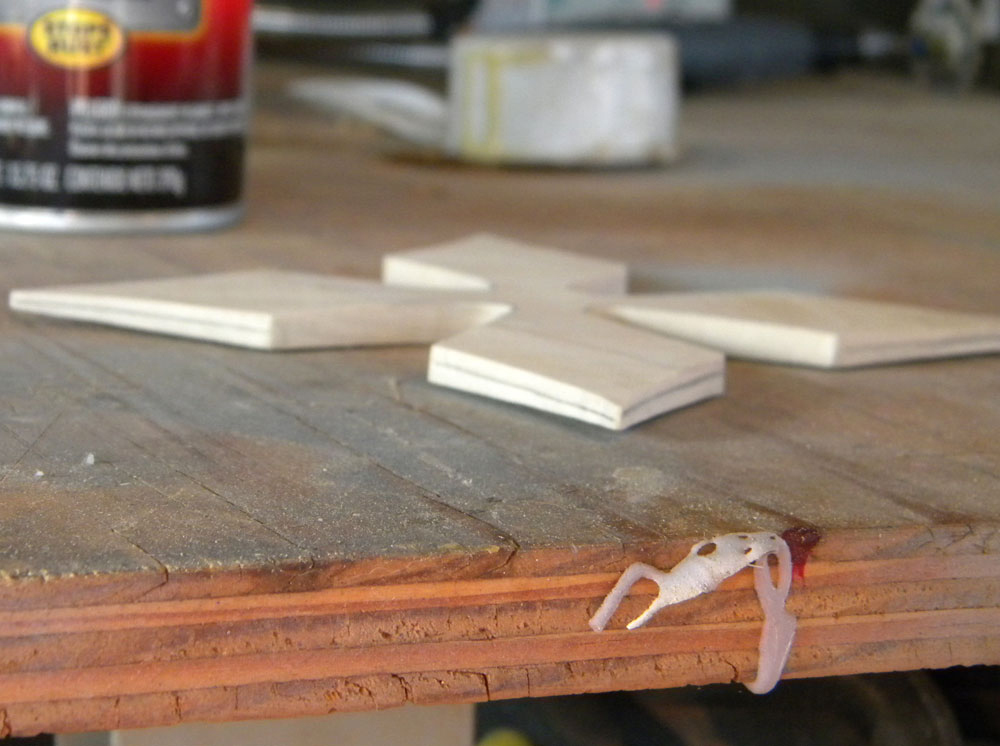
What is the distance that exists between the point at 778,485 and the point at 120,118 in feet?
1.40

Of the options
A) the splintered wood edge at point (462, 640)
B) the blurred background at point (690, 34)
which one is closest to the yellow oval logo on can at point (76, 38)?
the splintered wood edge at point (462, 640)

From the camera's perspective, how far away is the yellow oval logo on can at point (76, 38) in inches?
25.5

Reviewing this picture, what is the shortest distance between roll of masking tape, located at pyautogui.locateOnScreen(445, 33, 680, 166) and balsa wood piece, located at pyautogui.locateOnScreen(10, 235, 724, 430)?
48 centimetres

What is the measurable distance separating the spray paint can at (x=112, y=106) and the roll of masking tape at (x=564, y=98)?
40 cm

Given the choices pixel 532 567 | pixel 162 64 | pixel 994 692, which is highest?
pixel 162 64

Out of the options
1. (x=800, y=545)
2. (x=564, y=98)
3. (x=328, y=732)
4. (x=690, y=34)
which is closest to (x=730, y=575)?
(x=800, y=545)

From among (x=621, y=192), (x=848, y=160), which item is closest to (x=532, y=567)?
(x=621, y=192)

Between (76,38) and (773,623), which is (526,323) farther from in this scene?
(76,38)

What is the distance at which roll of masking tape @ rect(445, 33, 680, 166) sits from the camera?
1077 mm

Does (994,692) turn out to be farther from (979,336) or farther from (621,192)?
(621,192)

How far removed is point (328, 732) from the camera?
43cm

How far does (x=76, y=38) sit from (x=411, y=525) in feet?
1.37

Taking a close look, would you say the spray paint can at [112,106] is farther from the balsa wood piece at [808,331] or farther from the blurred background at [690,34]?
the blurred background at [690,34]

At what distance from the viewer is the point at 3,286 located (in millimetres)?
595
